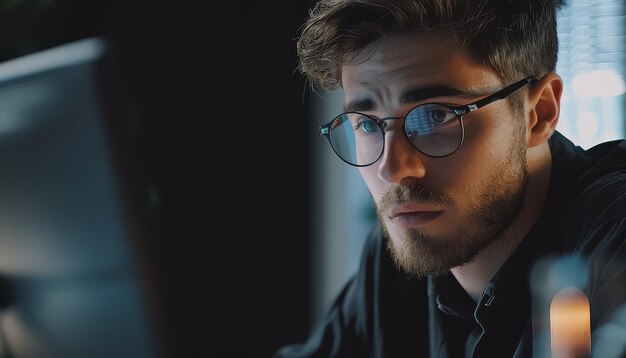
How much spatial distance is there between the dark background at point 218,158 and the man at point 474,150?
2.99 ft

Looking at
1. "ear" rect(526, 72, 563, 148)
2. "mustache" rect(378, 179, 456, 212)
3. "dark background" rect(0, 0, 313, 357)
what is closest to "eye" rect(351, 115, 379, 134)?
"mustache" rect(378, 179, 456, 212)

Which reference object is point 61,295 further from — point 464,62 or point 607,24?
point 607,24

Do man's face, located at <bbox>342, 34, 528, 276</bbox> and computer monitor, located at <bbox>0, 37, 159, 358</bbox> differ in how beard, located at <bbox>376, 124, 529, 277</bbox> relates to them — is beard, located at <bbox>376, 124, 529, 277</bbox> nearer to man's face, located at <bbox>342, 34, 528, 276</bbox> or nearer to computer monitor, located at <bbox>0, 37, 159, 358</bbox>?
man's face, located at <bbox>342, 34, 528, 276</bbox>

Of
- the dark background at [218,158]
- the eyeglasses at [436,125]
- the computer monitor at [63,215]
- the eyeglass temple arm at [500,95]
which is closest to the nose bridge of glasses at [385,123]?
the eyeglasses at [436,125]

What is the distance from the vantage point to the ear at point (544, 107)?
1.09 metres

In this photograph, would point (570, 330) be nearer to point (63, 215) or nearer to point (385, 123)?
point (385, 123)

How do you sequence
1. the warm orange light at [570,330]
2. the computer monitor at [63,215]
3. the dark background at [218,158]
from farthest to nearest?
the dark background at [218,158], the computer monitor at [63,215], the warm orange light at [570,330]

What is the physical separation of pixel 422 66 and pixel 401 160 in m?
0.14

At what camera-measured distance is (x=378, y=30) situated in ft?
3.51

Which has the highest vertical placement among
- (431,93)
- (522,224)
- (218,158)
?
(431,93)

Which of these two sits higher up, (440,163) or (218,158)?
(440,163)

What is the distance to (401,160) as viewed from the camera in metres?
1.03

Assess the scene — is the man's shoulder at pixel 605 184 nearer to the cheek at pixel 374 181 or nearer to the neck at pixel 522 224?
the neck at pixel 522 224

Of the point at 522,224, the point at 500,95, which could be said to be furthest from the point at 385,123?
the point at 522,224
